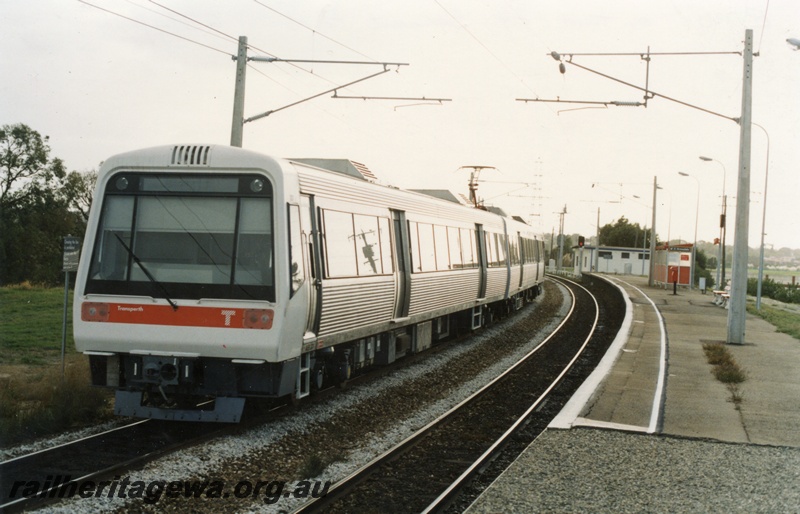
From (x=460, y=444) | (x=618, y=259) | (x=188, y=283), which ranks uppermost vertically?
(x=618, y=259)

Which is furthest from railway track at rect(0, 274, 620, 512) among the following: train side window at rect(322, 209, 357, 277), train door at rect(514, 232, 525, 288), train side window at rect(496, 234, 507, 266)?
train door at rect(514, 232, 525, 288)

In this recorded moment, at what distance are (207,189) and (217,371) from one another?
6.35 feet

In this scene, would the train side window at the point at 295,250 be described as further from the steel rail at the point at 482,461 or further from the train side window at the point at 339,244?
the steel rail at the point at 482,461

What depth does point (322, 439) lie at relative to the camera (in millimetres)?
9461

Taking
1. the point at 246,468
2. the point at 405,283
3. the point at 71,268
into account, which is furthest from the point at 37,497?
the point at 405,283

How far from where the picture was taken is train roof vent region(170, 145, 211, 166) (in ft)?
30.5

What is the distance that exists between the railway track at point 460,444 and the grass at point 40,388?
3.50 meters

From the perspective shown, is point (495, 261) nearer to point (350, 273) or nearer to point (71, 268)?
point (350, 273)

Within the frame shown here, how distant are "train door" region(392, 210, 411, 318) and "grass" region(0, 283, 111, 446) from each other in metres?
4.76

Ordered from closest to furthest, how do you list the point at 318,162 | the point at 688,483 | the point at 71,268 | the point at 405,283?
the point at 688,483 < the point at 71,268 < the point at 318,162 < the point at 405,283

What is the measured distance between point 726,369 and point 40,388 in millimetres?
11286

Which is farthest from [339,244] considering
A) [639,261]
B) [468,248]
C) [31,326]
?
[639,261]

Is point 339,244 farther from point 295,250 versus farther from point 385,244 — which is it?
point 385,244

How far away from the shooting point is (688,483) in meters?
7.97
